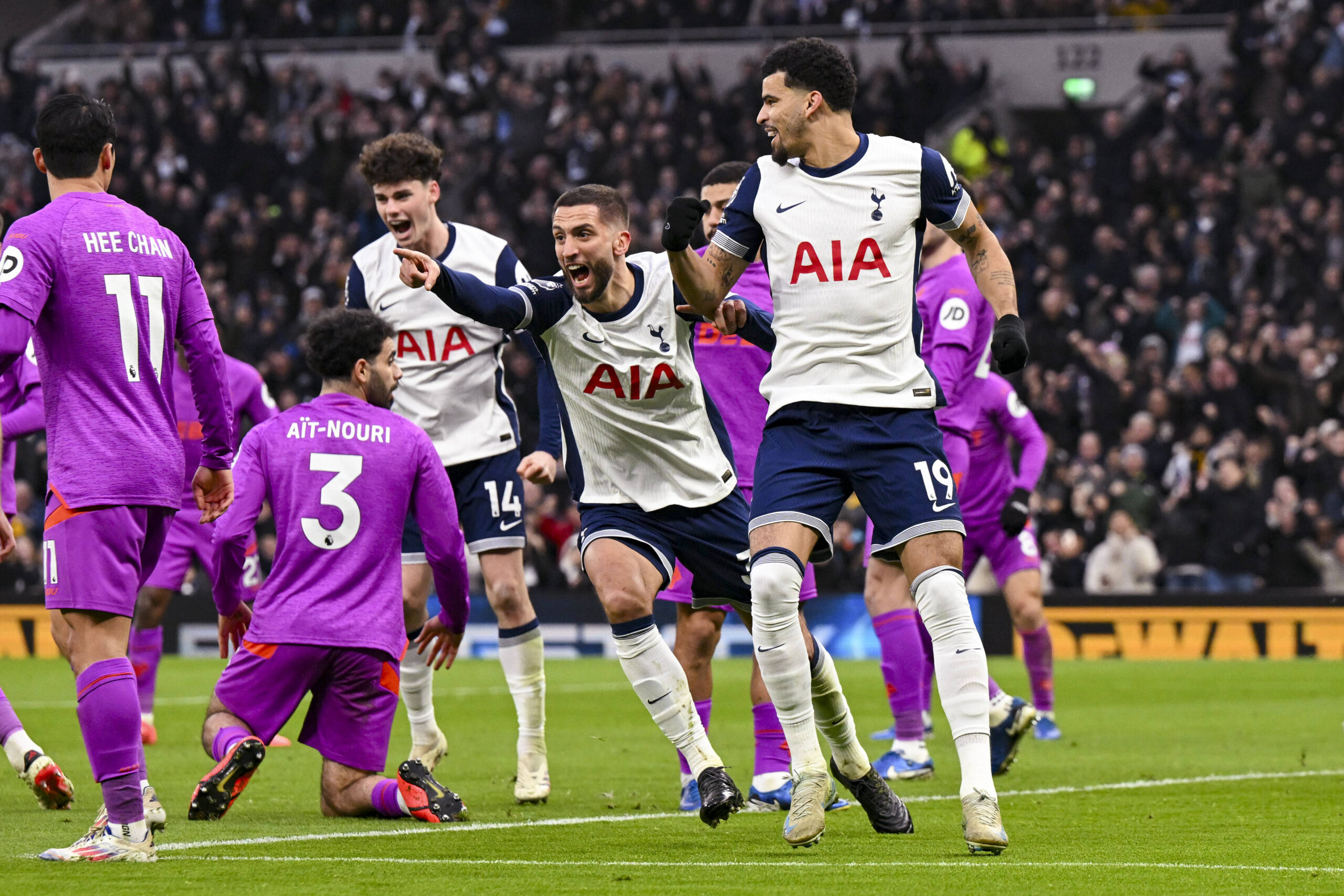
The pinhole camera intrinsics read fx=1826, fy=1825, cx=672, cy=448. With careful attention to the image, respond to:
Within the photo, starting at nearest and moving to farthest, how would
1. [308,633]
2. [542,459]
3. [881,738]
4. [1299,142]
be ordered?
[308,633]
[542,459]
[881,738]
[1299,142]

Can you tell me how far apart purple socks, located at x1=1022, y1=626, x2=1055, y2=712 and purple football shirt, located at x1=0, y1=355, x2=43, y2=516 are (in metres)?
5.52

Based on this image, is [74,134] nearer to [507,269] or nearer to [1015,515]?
[507,269]

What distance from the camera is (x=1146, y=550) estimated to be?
59.2 ft

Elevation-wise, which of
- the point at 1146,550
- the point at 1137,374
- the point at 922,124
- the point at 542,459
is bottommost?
the point at 1146,550

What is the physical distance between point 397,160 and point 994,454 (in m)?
4.10

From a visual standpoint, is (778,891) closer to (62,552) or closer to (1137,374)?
(62,552)

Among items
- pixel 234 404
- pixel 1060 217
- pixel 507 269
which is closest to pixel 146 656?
pixel 234 404

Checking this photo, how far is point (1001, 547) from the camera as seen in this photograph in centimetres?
1039

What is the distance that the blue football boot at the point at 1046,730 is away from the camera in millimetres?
10703

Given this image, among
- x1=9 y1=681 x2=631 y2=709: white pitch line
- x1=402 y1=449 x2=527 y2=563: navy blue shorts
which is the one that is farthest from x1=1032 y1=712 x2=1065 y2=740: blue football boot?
x1=9 y1=681 x2=631 y2=709: white pitch line

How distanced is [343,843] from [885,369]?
2345 millimetres

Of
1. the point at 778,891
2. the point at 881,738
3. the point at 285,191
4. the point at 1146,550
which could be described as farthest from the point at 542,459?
the point at 285,191

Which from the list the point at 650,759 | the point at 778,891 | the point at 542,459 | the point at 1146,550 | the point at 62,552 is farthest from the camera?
the point at 1146,550

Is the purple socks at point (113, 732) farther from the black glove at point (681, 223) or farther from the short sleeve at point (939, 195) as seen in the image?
the short sleeve at point (939, 195)
